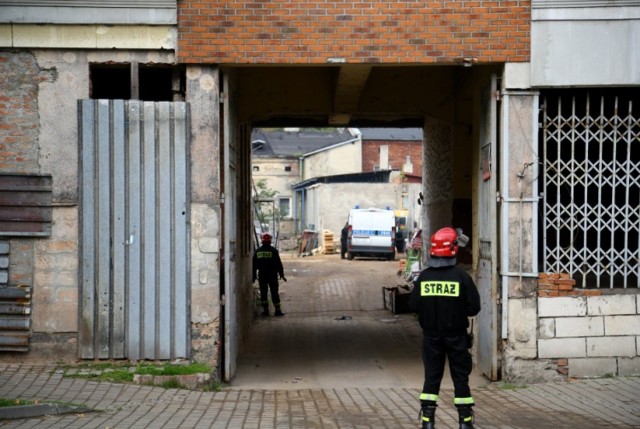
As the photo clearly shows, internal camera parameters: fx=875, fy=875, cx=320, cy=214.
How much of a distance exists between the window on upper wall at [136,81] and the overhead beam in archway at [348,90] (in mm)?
2122

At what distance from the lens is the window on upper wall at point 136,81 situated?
10.5 m

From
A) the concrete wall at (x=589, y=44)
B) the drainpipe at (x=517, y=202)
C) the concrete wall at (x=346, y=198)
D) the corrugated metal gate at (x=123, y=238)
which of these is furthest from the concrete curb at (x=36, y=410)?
the concrete wall at (x=346, y=198)

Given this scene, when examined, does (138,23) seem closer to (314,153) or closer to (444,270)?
(444,270)

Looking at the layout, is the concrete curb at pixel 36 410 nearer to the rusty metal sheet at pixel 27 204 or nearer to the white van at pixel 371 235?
the rusty metal sheet at pixel 27 204

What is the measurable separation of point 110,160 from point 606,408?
6.13m

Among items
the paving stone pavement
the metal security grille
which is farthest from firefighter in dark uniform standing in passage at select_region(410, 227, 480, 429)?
the metal security grille

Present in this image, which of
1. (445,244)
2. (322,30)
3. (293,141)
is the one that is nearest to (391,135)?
(293,141)

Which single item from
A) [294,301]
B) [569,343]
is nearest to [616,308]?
[569,343]

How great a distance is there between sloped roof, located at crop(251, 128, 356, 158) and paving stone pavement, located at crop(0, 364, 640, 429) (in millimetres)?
54845

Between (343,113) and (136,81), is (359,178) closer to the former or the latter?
(343,113)

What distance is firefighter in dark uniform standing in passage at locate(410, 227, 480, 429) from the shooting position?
24.9 feet

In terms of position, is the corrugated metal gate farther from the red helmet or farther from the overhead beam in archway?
the red helmet

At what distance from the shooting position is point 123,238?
10.2 meters

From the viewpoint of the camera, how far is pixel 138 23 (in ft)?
33.8
